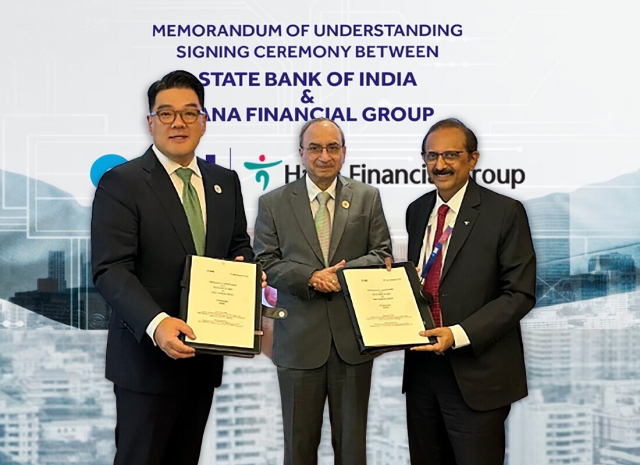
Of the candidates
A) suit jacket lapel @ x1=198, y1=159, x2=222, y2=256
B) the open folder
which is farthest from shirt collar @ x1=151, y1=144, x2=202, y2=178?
the open folder

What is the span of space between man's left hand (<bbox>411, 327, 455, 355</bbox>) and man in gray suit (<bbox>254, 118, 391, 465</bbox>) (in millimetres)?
467

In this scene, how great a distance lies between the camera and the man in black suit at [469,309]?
2.63 metres

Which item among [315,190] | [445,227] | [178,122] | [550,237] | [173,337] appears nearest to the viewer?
[173,337]

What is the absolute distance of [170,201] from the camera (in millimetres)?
2494

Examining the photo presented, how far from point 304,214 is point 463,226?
2.36 ft

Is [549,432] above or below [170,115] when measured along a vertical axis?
below

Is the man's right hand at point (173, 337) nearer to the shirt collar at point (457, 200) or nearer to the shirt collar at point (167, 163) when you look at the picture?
the shirt collar at point (167, 163)

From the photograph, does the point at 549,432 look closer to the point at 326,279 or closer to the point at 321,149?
the point at 326,279

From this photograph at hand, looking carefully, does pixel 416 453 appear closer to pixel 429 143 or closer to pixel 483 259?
pixel 483 259

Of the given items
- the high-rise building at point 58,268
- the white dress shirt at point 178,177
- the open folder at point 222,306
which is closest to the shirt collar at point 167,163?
the white dress shirt at point 178,177

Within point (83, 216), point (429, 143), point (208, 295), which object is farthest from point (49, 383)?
point (429, 143)

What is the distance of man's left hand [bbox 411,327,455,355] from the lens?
8.39 ft

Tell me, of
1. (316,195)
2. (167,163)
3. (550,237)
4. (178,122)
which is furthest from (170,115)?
(550,237)

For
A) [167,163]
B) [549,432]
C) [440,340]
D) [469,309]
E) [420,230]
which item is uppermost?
[167,163]
